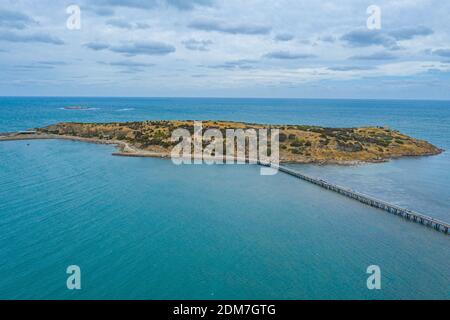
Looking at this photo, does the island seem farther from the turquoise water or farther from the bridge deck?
the bridge deck

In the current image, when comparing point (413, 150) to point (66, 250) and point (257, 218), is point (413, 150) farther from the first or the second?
point (66, 250)

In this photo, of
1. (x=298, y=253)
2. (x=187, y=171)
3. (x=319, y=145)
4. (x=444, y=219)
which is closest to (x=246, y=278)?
(x=298, y=253)

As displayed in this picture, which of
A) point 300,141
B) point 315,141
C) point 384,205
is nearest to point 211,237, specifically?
point 384,205

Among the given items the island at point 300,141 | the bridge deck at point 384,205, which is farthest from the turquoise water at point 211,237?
the island at point 300,141

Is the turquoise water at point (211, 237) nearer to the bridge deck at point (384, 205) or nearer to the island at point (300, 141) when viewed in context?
the bridge deck at point (384, 205)

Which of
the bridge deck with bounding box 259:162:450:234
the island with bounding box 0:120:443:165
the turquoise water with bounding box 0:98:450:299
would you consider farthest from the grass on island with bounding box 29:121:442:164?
the bridge deck with bounding box 259:162:450:234

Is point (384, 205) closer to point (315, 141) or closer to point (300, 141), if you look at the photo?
point (315, 141)
